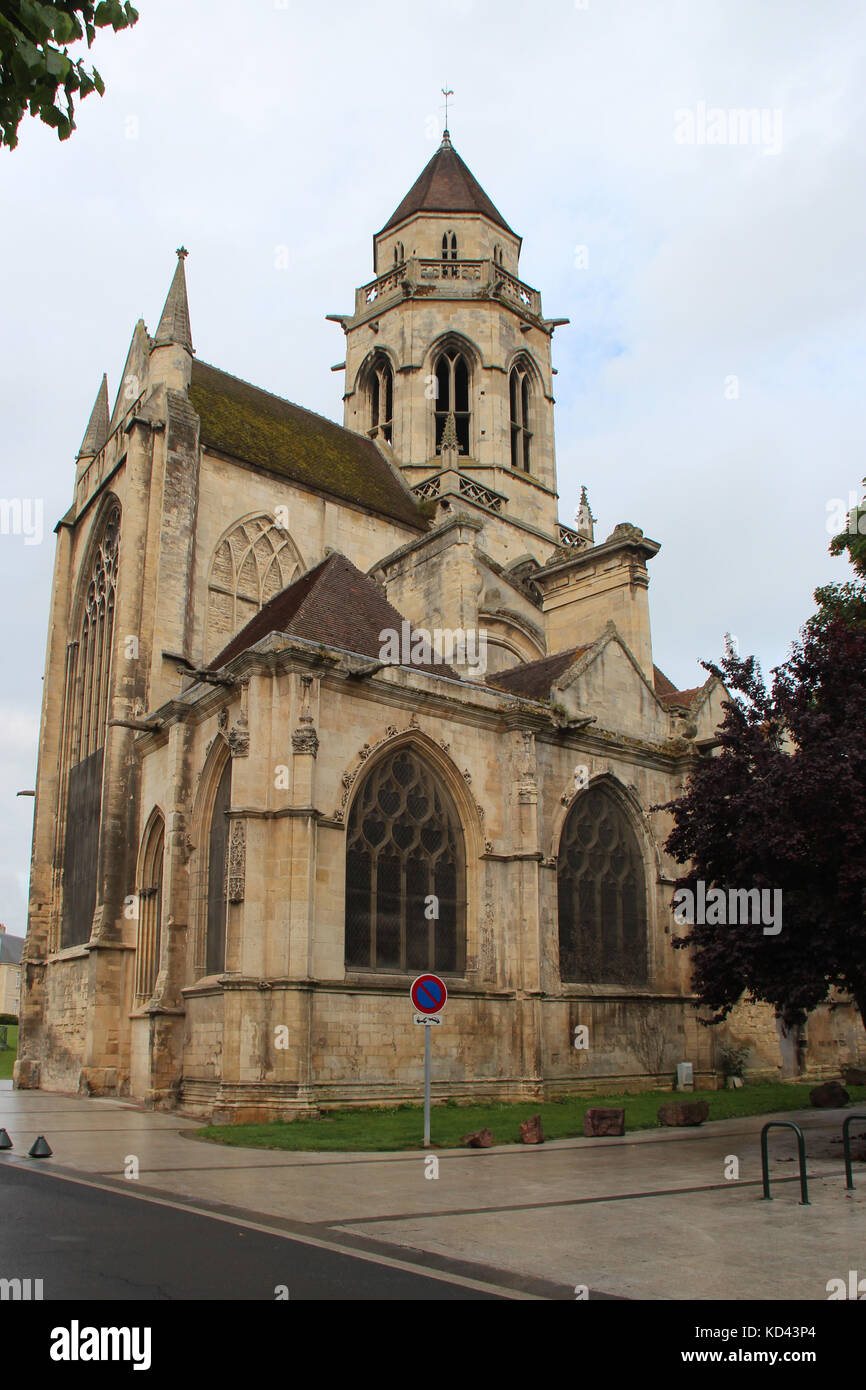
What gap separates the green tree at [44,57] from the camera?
5219mm

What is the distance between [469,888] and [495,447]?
21577mm

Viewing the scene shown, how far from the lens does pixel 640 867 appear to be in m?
22.6

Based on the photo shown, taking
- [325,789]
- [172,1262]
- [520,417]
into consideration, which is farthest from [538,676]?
[520,417]

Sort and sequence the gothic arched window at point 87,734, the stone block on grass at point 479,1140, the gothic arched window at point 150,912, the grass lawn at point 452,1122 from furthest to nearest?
1. the gothic arched window at point 87,734
2. the gothic arched window at point 150,912
3. the grass lawn at point 452,1122
4. the stone block on grass at point 479,1140

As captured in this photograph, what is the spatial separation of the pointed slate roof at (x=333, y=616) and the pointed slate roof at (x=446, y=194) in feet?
81.9

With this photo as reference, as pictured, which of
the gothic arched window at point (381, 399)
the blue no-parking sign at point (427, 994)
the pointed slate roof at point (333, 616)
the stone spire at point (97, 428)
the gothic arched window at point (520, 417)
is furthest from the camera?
the gothic arched window at point (520, 417)

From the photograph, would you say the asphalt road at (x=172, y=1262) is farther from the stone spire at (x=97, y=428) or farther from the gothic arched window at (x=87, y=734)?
the stone spire at (x=97, y=428)

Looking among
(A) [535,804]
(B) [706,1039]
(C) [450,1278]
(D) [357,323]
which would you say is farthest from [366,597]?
(D) [357,323]

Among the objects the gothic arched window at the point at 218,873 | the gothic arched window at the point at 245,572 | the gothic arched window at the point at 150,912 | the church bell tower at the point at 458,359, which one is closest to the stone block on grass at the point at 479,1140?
the gothic arched window at the point at 218,873

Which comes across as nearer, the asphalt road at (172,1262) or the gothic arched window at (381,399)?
the asphalt road at (172,1262)

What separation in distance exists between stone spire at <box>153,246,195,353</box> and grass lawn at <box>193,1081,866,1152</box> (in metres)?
18.4

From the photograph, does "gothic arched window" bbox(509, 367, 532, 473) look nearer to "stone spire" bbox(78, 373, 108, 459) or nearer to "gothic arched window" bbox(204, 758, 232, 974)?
"stone spire" bbox(78, 373, 108, 459)

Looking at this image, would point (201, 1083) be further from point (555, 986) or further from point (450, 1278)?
point (450, 1278)

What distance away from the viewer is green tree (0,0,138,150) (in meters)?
5.22
